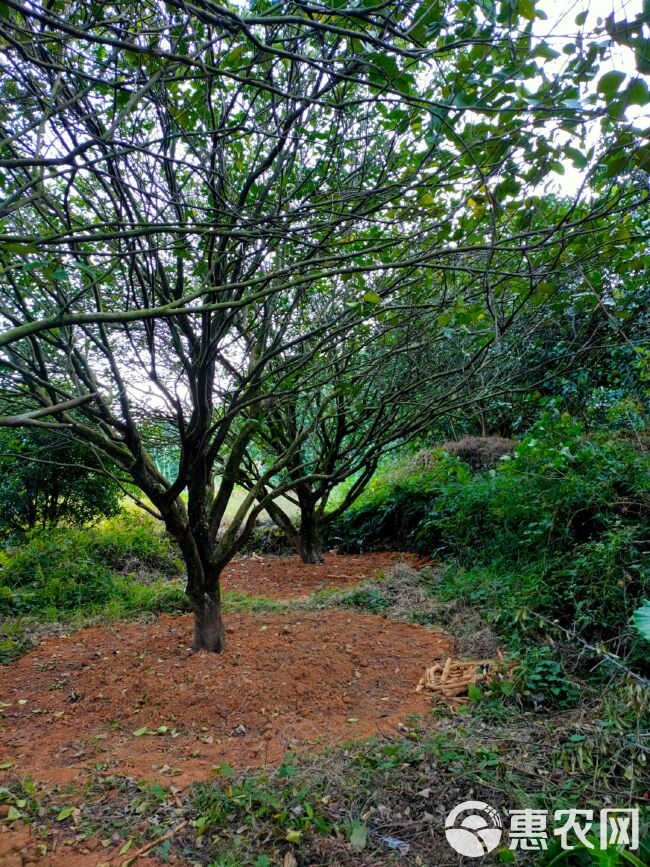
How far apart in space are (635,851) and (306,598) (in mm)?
3971

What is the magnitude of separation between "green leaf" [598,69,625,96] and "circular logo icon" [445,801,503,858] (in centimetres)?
247

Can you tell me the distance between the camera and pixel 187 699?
9.77 feet

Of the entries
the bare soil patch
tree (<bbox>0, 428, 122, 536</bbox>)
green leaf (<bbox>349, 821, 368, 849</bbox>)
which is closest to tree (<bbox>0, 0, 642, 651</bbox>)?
the bare soil patch

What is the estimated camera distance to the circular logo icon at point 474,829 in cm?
182

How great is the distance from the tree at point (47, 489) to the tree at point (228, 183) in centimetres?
322

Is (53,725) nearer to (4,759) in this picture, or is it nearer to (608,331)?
(4,759)

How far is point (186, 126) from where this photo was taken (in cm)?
291

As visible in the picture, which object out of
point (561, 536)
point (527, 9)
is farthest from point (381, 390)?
point (527, 9)

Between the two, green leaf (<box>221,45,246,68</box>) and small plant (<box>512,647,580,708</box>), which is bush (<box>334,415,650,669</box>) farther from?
green leaf (<box>221,45,246,68</box>)

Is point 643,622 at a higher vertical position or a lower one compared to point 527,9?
lower

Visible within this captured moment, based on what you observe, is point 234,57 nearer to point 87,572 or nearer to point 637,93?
point 637,93

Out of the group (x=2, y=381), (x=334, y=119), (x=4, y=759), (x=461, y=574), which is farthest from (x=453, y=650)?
(x=2, y=381)

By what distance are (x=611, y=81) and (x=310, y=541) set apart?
6.40 metres

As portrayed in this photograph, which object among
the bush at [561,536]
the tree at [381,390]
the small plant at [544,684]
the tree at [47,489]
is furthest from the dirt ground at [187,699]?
the tree at [47,489]
